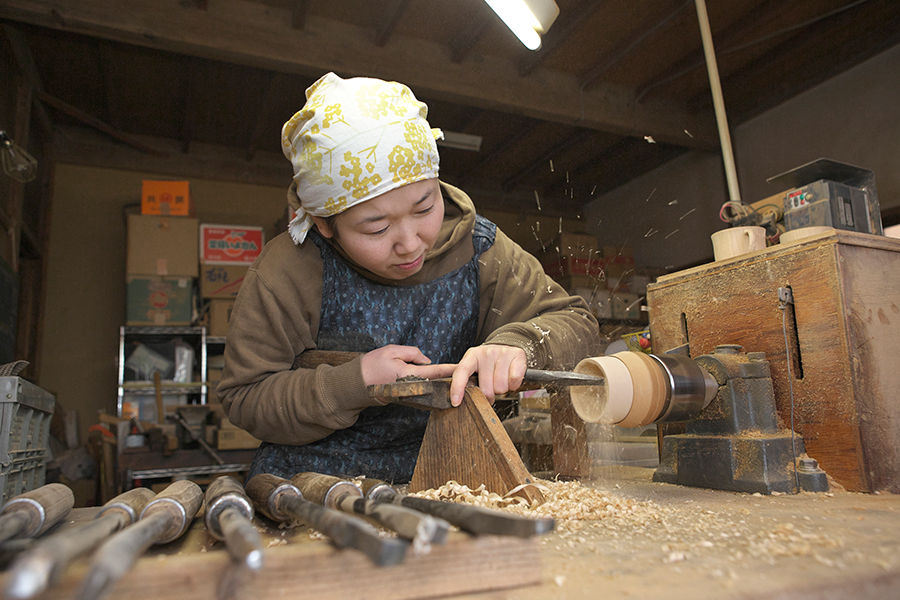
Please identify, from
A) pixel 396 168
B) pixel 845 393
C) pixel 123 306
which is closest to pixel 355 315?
pixel 396 168

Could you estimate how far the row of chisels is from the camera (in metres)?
0.44

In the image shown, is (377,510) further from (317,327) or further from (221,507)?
(317,327)

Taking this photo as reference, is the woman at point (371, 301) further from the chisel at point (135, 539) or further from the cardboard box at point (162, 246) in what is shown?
the cardboard box at point (162, 246)

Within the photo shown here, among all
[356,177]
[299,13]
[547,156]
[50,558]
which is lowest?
[50,558]

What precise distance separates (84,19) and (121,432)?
2.70m

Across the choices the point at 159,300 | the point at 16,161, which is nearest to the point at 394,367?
the point at 16,161

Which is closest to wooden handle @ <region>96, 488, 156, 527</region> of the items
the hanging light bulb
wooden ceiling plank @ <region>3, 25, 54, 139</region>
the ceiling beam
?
the hanging light bulb

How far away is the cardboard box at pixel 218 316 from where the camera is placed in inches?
Answer: 201

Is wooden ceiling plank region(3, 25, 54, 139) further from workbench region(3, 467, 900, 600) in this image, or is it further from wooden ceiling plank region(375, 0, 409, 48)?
workbench region(3, 467, 900, 600)

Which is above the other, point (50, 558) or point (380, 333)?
point (380, 333)

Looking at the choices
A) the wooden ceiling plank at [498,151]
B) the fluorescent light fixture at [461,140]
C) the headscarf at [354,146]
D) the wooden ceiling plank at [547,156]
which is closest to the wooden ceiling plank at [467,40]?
the fluorescent light fixture at [461,140]

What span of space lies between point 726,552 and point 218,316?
16.4 ft

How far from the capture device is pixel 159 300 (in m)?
5.05

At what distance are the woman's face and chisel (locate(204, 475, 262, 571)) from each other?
63 cm
